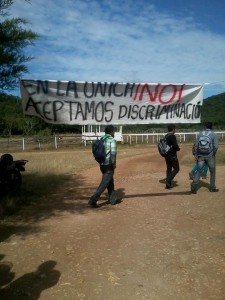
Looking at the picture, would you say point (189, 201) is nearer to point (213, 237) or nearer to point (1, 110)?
point (213, 237)

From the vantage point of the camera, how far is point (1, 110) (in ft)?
31.5

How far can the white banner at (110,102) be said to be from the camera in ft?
18.1

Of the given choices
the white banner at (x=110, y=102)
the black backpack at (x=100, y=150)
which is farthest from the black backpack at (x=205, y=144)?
the white banner at (x=110, y=102)

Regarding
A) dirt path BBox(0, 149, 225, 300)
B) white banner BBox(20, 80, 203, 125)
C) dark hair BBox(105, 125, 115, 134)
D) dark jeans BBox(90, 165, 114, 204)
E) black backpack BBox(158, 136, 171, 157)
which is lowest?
dirt path BBox(0, 149, 225, 300)

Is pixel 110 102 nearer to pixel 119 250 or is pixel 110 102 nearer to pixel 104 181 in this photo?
pixel 119 250

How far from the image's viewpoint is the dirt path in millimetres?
4641

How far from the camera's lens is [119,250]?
5898mm

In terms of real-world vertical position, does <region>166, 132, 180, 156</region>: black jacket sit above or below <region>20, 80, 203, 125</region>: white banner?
below

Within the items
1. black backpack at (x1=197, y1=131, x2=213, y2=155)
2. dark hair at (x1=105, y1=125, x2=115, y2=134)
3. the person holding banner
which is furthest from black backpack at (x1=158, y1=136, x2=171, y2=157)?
dark hair at (x1=105, y1=125, x2=115, y2=134)

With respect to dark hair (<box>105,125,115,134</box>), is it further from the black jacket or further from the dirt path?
the black jacket

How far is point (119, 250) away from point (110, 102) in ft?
7.38

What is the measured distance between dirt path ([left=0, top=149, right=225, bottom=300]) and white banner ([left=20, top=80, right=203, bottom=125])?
1971 millimetres

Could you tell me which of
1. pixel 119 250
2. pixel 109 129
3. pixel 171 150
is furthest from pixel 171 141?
pixel 119 250

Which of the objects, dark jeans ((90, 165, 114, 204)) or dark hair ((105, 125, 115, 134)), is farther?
dark jeans ((90, 165, 114, 204))
